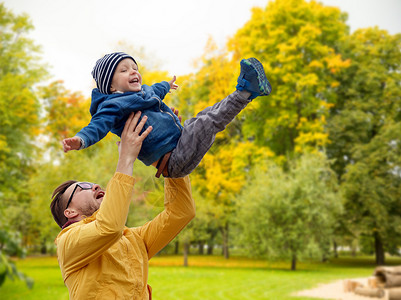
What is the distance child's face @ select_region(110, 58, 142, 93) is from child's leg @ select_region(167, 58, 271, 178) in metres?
0.33

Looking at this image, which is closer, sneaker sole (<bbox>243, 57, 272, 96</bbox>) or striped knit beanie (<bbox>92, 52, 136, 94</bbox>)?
sneaker sole (<bbox>243, 57, 272, 96</bbox>)

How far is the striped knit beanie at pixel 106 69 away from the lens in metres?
1.94

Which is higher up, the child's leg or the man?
the child's leg

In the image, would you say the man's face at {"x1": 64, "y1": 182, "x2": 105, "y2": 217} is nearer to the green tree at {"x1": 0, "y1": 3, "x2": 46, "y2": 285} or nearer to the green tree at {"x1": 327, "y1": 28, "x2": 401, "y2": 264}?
the green tree at {"x1": 0, "y1": 3, "x2": 46, "y2": 285}

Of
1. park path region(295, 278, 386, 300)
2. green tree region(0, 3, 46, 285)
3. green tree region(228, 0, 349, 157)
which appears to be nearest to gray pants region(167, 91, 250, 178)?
park path region(295, 278, 386, 300)

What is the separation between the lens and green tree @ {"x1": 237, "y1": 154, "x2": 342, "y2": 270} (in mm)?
18922

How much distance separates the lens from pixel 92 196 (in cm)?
233

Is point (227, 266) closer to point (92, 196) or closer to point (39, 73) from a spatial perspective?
point (39, 73)

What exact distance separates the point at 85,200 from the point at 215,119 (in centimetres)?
95

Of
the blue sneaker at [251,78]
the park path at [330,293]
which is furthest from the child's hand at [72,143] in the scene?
the park path at [330,293]

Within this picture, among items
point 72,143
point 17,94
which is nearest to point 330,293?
point 72,143

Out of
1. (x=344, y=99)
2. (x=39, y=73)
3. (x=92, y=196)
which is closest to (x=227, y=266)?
(x=344, y=99)

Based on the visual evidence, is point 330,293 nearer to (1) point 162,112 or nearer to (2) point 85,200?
(2) point 85,200

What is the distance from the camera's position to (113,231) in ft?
5.86
